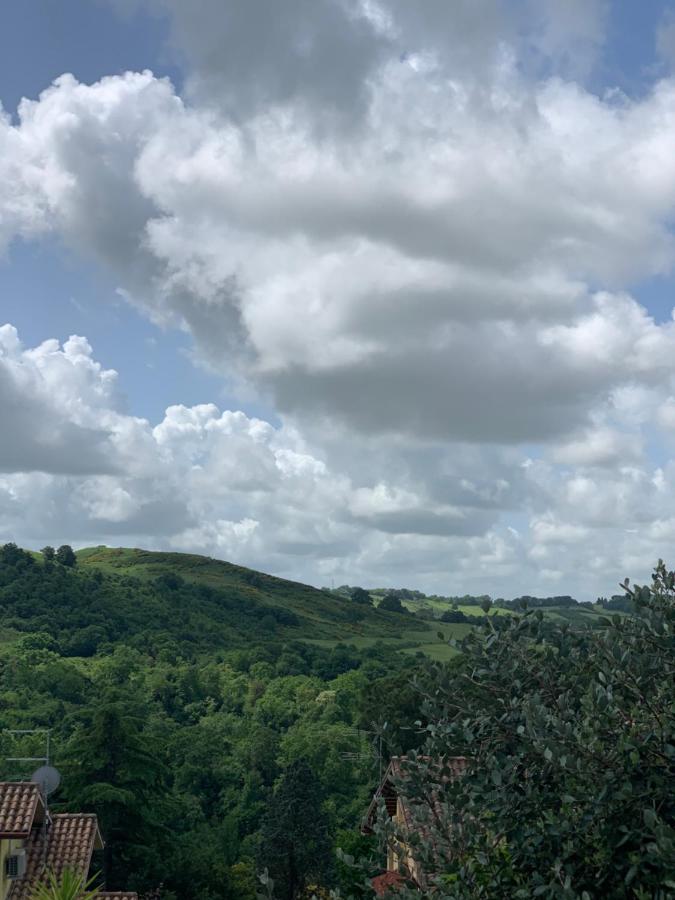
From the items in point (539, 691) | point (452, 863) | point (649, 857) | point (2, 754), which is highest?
point (539, 691)

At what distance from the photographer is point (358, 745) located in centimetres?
9912

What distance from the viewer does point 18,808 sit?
30250mm

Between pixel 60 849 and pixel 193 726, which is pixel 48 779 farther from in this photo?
pixel 193 726

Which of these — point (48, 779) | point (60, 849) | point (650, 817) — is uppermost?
point (650, 817)

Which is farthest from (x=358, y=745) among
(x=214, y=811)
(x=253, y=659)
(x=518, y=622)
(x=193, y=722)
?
(x=518, y=622)

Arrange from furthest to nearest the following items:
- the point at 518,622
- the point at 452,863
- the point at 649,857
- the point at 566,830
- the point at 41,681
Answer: the point at 41,681 < the point at 518,622 < the point at 452,863 < the point at 566,830 < the point at 649,857

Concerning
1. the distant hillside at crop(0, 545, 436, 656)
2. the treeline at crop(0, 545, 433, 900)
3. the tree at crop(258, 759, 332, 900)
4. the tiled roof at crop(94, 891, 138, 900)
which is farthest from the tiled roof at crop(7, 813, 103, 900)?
the distant hillside at crop(0, 545, 436, 656)

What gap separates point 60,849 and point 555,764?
30.0m

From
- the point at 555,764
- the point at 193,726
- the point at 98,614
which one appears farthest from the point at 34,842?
the point at 98,614

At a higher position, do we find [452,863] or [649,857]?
[649,857]

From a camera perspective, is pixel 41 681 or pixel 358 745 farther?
pixel 41 681

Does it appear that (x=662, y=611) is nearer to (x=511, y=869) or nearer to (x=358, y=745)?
(x=511, y=869)

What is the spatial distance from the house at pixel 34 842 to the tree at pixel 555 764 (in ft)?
78.3

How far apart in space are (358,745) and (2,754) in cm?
3659
